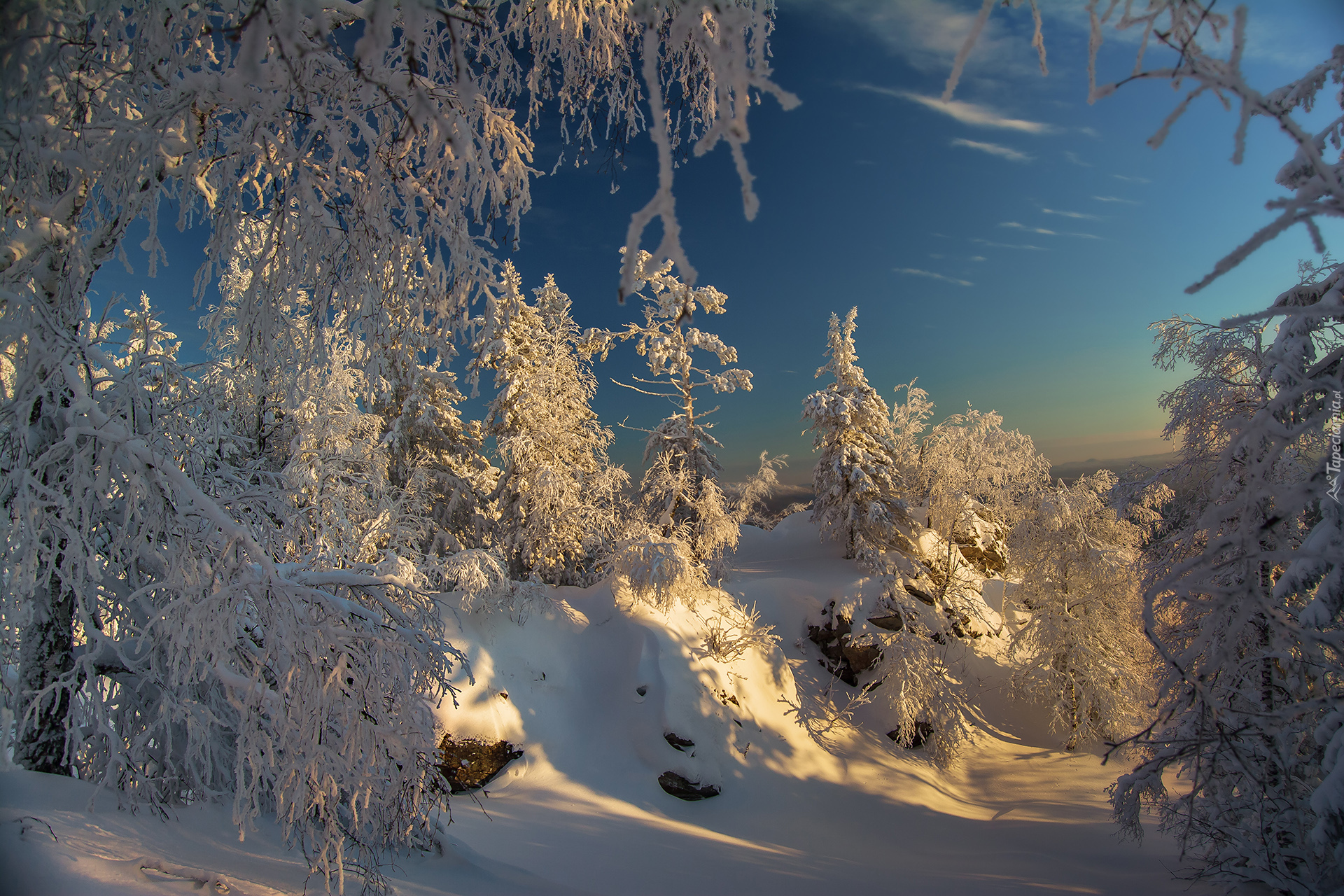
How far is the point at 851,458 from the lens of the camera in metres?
18.1

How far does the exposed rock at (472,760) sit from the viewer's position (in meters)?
9.59

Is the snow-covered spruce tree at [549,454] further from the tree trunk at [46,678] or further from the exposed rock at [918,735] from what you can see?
the tree trunk at [46,678]

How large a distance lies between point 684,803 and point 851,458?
12.1m

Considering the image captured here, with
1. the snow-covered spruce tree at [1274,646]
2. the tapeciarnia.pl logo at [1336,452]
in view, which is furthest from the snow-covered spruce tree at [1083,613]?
the tapeciarnia.pl logo at [1336,452]

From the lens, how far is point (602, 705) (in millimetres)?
11961

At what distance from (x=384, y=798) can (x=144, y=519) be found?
7.05ft

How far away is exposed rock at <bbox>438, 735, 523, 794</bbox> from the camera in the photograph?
9586 mm

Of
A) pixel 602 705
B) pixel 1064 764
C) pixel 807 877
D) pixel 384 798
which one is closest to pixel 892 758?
pixel 1064 764

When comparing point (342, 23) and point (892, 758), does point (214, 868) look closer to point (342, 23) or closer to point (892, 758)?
point (342, 23)

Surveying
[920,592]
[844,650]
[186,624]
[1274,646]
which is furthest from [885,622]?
[186,624]

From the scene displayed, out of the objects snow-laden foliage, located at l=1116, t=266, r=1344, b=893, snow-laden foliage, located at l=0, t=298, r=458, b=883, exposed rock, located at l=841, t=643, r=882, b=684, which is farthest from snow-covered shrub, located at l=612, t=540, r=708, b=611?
snow-laden foliage, located at l=0, t=298, r=458, b=883

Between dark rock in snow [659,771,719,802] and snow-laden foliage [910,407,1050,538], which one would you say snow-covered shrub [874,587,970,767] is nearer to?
snow-laden foliage [910,407,1050,538]

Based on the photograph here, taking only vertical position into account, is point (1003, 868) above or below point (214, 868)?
below

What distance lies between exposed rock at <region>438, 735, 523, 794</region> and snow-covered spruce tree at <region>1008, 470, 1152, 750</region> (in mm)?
12302
